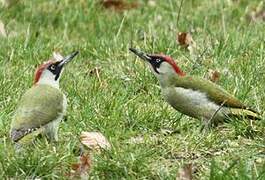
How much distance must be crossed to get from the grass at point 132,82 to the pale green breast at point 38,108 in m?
0.15

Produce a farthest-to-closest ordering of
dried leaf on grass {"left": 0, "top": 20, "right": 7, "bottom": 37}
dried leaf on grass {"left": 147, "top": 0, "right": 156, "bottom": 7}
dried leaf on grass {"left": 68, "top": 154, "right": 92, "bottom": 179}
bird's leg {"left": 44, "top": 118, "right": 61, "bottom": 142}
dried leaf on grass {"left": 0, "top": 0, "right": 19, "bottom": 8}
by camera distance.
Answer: dried leaf on grass {"left": 147, "top": 0, "right": 156, "bottom": 7}
dried leaf on grass {"left": 0, "top": 0, "right": 19, "bottom": 8}
dried leaf on grass {"left": 0, "top": 20, "right": 7, "bottom": 37}
bird's leg {"left": 44, "top": 118, "right": 61, "bottom": 142}
dried leaf on grass {"left": 68, "top": 154, "right": 92, "bottom": 179}

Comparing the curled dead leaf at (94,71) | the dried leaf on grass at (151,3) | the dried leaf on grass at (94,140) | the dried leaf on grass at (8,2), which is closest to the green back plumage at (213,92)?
the dried leaf on grass at (94,140)

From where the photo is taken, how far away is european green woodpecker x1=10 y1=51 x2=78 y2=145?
5570 millimetres

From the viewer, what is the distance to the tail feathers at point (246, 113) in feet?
20.2

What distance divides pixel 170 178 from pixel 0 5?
4.51m

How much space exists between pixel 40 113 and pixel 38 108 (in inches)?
1.6

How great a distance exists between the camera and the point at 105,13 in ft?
32.1

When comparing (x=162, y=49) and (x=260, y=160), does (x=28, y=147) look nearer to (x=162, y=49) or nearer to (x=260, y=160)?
(x=260, y=160)

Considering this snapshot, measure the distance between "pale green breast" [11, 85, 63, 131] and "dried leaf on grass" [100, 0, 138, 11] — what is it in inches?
163

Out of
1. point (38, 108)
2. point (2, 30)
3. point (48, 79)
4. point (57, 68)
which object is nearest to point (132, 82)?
point (57, 68)

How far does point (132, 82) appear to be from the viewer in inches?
288

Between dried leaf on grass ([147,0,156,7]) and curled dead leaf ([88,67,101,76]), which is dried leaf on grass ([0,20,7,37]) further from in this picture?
dried leaf on grass ([147,0,156,7])

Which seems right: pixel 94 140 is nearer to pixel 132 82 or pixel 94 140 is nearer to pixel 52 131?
pixel 52 131

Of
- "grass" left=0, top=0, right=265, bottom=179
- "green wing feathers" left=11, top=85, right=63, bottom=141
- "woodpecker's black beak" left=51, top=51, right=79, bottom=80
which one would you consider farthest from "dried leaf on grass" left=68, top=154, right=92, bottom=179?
"woodpecker's black beak" left=51, top=51, right=79, bottom=80
